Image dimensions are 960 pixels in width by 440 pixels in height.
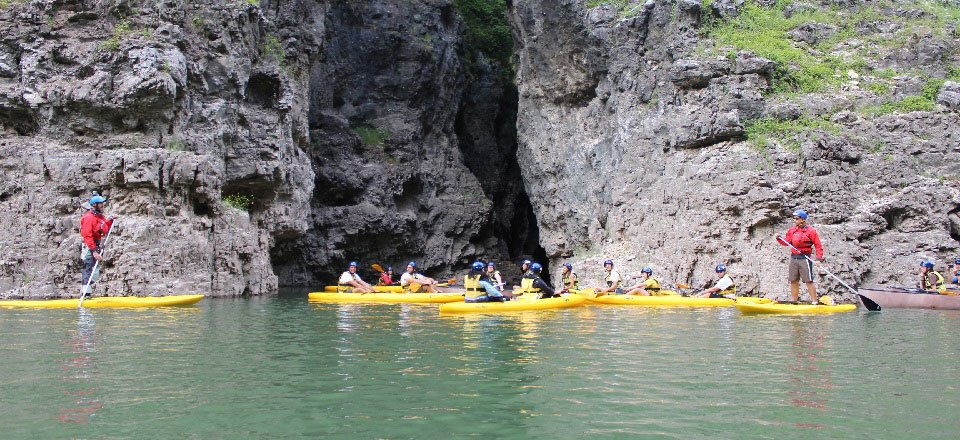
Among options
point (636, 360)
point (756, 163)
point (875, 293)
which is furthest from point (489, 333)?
point (756, 163)

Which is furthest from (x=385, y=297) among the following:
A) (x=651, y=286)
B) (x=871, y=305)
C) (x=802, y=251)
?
(x=871, y=305)

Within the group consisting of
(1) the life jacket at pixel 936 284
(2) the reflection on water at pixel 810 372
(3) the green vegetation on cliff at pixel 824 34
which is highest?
(3) the green vegetation on cliff at pixel 824 34

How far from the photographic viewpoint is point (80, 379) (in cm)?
761

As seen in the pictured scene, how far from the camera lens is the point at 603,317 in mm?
14844

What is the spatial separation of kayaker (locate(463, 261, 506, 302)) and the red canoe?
309 inches

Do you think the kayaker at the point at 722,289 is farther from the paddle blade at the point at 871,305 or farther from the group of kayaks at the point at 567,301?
the paddle blade at the point at 871,305

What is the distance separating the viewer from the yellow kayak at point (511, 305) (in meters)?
15.3

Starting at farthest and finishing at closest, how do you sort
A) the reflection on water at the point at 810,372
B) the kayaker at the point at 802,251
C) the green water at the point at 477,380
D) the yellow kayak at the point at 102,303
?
the yellow kayak at the point at 102,303
the kayaker at the point at 802,251
the reflection on water at the point at 810,372
the green water at the point at 477,380

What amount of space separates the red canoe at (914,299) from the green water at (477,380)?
4.48 m

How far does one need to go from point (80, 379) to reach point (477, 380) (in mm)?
3775

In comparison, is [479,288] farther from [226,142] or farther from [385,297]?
[226,142]

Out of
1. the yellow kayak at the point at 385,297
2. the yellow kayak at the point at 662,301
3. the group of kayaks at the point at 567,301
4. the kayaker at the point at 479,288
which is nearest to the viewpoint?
the group of kayaks at the point at 567,301

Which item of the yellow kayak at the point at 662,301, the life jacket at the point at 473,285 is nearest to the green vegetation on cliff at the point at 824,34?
the yellow kayak at the point at 662,301

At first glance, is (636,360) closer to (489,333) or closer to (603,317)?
(489,333)
